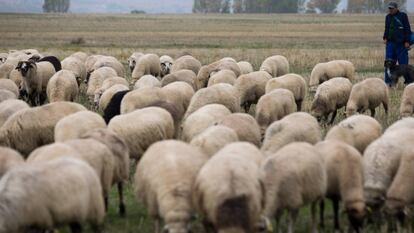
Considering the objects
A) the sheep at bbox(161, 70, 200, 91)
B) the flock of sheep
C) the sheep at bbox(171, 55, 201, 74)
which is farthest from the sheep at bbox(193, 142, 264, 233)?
the sheep at bbox(171, 55, 201, 74)

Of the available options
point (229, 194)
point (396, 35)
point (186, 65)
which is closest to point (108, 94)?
point (186, 65)

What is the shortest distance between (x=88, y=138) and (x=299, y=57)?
80.2ft

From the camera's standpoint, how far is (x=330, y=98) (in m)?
17.0

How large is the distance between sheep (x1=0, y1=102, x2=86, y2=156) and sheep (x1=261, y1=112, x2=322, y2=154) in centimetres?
406

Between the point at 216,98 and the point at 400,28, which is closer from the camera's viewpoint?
the point at 216,98

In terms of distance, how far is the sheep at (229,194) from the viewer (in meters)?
7.79

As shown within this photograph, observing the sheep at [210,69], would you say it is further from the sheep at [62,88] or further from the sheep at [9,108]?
the sheep at [9,108]

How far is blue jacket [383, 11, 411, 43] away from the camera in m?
22.4

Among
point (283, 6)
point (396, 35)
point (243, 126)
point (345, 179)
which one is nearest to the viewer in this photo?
point (345, 179)

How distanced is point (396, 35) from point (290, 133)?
41.3 feet

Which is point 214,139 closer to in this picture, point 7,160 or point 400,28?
point 7,160

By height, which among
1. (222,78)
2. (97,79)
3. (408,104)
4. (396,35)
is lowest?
(408,104)

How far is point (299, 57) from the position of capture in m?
33.5

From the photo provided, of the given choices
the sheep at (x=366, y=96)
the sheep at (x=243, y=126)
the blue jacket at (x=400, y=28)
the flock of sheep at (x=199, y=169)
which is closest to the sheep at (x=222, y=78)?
the sheep at (x=366, y=96)
